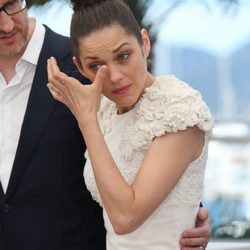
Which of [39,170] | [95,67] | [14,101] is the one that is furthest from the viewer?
[14,101]

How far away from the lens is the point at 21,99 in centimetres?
269

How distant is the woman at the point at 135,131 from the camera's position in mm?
2061

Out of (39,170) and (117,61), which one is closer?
(117,61)

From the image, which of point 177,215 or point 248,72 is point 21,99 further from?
point 248,72

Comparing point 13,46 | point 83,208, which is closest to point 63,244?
point 83,208

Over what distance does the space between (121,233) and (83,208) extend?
1.75 feet

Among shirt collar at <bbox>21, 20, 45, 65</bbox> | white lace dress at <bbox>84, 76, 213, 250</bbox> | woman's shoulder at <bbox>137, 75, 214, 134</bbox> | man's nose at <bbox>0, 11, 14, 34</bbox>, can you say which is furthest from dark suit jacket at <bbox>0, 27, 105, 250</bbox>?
woman's shoulder at <bbox>137, 75, 214, 134</bbox>

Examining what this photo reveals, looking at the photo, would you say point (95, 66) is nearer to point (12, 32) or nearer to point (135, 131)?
point (135, 131)

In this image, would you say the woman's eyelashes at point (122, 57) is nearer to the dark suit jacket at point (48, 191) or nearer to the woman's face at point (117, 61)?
the woman's face at point (117, 61)

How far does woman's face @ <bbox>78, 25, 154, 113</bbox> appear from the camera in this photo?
84.2 inches

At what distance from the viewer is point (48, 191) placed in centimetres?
258

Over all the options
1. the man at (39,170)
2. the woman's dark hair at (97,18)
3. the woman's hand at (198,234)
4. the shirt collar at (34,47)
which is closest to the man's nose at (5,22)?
the man at (39,170)

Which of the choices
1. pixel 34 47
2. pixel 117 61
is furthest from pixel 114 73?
pixel 34 47

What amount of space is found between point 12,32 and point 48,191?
23.4 inches
